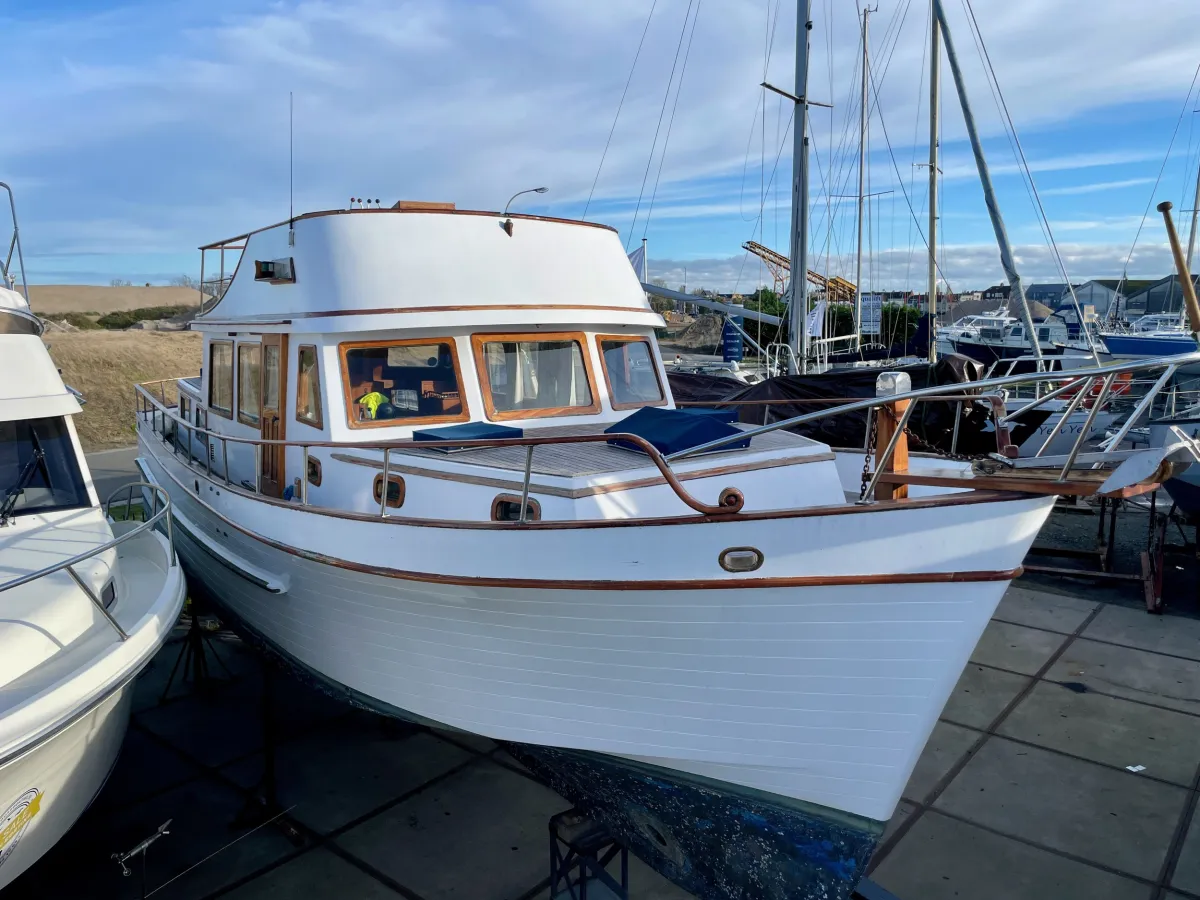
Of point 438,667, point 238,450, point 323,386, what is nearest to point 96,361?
point 238,450

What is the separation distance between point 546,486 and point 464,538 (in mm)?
481

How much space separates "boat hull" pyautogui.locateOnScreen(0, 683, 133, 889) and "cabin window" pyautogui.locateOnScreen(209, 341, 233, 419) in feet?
11.6

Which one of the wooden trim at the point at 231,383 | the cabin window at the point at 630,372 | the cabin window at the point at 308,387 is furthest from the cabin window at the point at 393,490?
the wooden trim at the point at 231,383

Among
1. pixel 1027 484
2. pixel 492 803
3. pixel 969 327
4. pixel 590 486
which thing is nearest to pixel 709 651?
pixel 590 486

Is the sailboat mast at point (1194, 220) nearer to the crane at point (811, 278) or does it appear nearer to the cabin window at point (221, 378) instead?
the crane at point (811, 278)

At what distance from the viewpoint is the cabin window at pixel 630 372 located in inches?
252

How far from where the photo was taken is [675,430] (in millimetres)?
4625

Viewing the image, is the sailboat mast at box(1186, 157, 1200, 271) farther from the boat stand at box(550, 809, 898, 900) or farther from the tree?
the boat stand at box(550, 809, 898, 900)

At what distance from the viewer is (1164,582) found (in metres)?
→ 9.88

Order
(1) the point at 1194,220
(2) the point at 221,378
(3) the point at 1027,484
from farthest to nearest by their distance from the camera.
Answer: (1) the point at 1194,220
(2) the point at 221,378
(3) the point at 1027,484

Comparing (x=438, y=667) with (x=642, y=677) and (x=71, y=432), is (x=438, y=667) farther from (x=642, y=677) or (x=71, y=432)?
(x=71, y=432)

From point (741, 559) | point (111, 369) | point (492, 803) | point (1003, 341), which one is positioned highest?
point (1003, 341)

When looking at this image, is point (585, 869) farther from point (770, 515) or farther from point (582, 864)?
point (770, 515)

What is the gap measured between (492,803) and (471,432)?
2.48m
